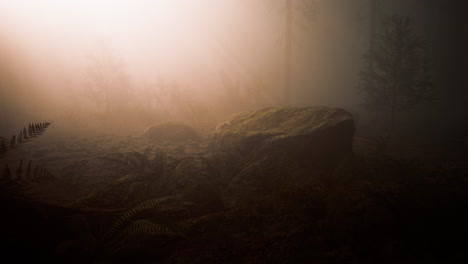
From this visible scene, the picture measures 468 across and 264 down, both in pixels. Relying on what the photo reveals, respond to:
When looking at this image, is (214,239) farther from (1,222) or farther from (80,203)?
(1,222)

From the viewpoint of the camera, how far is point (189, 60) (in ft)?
96.9

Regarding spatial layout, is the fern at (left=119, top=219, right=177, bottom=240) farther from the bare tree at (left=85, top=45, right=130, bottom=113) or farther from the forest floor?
the bare tree at (left=85, top=45, right=130, bottom=113)

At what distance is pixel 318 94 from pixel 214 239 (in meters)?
27.8

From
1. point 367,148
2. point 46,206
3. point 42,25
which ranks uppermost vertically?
point 42,25

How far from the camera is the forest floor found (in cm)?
238

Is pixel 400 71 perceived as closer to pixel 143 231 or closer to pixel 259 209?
pixel 259 209

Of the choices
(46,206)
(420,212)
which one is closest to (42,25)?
(46,206)

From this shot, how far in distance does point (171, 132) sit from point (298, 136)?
652 cm

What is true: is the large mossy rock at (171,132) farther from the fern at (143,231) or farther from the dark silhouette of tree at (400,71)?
the dark silhouette of tree at (400,71)

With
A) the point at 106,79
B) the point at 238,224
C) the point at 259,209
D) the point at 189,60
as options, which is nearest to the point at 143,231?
the point at 238,224

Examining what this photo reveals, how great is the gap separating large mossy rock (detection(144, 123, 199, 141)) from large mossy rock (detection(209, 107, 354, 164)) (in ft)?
11.8

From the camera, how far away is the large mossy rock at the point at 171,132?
10.2m

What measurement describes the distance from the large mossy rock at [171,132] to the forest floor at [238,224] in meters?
5.51

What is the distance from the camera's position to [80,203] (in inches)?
122
